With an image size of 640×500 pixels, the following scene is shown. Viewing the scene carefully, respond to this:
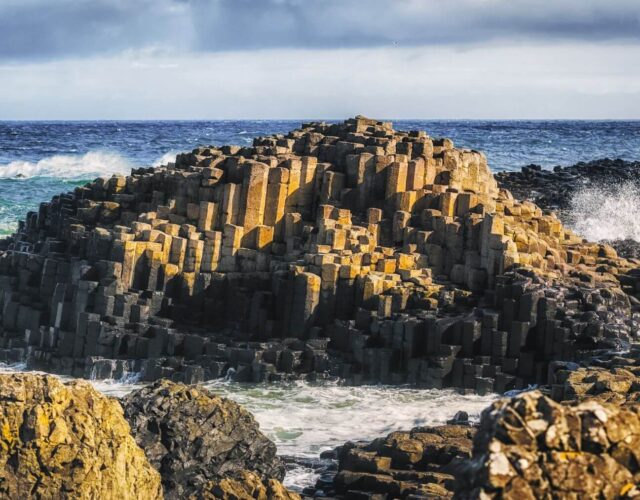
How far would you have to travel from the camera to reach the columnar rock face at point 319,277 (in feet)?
60.3

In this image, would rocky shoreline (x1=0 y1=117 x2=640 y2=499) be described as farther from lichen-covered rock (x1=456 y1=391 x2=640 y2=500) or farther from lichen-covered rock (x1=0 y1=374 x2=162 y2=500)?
lichen-covered rock (x1=456 y1=391 x2=640 y2=500)

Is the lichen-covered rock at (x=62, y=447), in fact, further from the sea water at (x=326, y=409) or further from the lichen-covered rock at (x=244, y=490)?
the sea water at (x=326, y=409)

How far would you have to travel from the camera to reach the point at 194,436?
509 inches

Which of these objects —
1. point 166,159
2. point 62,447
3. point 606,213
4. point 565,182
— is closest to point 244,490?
point 62,447

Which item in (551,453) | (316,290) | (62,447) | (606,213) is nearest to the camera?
(551,453)

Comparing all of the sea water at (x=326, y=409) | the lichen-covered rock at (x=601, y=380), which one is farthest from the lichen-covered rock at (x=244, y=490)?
the lichen-covered rock at (x=601, y=380)

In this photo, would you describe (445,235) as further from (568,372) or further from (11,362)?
(11,362)

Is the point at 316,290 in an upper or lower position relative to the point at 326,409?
upper

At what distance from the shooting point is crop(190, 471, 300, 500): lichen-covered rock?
1021 centimetres

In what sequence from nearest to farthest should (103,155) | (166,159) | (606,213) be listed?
(606,213)
(166,159)
(103,155)

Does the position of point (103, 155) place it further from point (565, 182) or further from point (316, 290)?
point (316, 290)

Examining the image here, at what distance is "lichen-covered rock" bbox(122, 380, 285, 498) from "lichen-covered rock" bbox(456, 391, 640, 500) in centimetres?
643

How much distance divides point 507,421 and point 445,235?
14.6 m

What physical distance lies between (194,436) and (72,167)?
2108 inches
